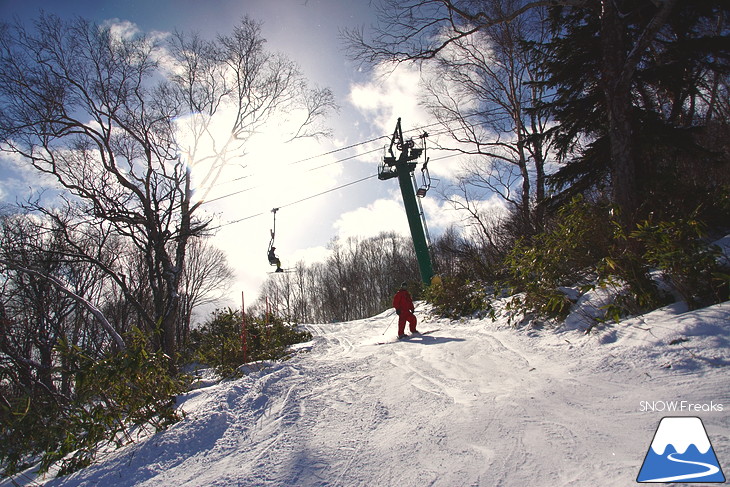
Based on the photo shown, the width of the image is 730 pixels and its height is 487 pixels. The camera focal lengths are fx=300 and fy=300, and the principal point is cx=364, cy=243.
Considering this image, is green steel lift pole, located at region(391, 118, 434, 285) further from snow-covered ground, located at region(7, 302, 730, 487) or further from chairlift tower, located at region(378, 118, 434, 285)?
snow-covered ground, located at region(7, 302, 730, 487)

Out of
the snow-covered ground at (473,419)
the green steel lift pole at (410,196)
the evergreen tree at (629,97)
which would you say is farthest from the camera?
the green steel lift pole at (410,196)

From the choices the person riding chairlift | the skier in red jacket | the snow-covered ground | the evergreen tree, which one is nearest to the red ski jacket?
the skier in red jacket

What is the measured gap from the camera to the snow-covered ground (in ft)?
5.55

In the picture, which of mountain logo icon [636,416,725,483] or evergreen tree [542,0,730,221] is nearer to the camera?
mountain logo icon [636,416,725,483]

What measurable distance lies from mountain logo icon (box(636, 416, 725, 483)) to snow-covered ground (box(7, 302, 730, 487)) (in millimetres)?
41

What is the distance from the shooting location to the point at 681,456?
144 centimetres

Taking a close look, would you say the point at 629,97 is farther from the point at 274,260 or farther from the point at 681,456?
the point at 274,260

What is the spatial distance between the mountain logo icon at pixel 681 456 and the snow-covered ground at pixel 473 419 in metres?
0.04

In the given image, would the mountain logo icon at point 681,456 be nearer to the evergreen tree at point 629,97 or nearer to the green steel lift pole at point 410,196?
the evergreen tree at point 629,97

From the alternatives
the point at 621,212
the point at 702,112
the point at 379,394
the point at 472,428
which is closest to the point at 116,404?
the point at 379,394

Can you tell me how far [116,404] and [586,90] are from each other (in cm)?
1007

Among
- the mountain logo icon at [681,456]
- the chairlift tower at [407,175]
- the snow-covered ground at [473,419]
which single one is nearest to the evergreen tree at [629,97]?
the snow-covered ground at [473,419]

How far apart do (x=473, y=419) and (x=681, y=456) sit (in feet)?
3.68

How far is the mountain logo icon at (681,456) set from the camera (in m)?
1.29
